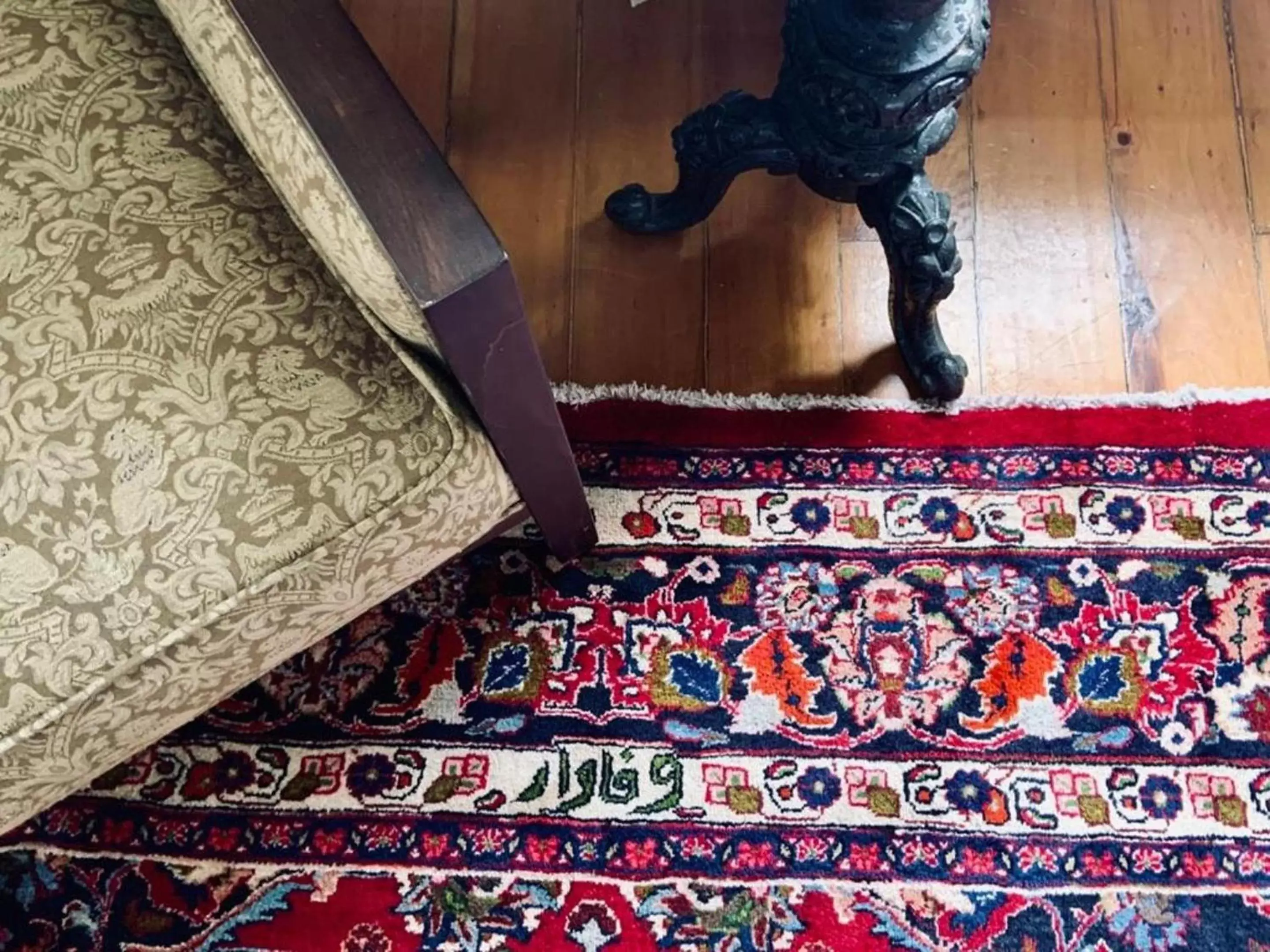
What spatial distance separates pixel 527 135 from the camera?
1254 mm

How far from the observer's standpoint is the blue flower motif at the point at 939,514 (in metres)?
1.11

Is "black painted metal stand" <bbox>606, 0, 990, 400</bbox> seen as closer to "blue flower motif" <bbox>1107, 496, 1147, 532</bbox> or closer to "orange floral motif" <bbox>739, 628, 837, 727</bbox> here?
"blue flower motif" <bbox>1107, 496, 1147, 532</bbox>

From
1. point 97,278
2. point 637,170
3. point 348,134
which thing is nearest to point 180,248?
point 97,278

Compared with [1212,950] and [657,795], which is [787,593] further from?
[1212,950]

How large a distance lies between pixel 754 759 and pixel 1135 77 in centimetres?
79

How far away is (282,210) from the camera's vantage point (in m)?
0.82

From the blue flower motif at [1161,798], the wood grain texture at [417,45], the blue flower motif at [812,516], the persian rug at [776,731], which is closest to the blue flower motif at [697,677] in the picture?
the persian rug at [776,731]

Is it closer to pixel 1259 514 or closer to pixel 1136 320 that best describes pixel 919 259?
pixel 1136 320

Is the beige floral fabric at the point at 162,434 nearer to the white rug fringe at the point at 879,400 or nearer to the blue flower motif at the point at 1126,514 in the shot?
the white rug fringe at the point at 879,400

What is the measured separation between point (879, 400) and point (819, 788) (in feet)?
1.19

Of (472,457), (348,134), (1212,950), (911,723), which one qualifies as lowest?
(1212,950)

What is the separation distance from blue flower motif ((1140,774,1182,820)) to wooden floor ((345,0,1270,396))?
363 mm

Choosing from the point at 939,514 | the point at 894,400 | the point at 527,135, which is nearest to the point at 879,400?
the point at 894,400

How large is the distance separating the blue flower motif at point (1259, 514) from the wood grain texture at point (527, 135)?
0.65 m
